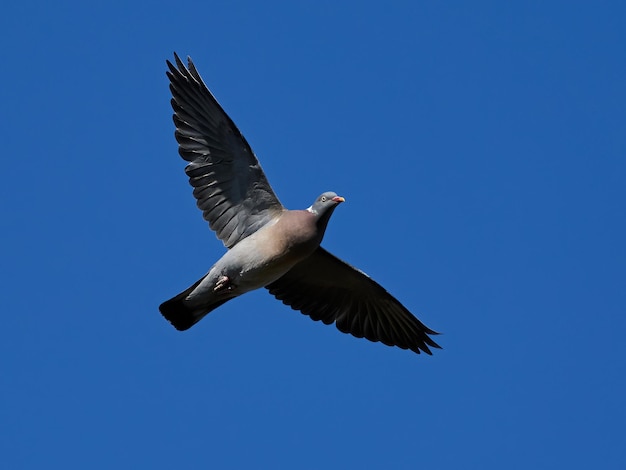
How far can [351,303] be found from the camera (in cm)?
1535

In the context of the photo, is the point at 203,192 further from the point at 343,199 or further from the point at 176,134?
the point at 343,199

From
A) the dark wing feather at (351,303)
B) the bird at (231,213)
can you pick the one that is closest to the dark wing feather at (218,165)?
the bird at (231,213)

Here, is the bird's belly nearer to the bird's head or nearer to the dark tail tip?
the bird's head

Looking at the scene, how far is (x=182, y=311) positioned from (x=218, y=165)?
1.78 meters

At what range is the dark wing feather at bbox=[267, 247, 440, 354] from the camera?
49.1 feet

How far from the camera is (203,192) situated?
550 inches

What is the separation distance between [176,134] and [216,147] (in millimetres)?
495

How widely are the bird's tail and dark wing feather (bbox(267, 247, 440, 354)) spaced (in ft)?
4.08

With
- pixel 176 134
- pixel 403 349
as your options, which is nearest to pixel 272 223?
pixel 176 134

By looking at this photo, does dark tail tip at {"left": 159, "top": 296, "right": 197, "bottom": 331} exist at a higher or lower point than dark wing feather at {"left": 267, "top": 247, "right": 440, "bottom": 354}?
lower

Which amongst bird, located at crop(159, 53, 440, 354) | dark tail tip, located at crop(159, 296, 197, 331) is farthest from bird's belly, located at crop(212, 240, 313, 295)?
dark tail tip, located at crop(159, 296, 197, 331)

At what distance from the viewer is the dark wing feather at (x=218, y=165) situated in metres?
13.7

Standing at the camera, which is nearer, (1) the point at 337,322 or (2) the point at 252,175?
(2) the point at 252,175

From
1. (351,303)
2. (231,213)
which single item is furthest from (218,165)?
(351,303)
